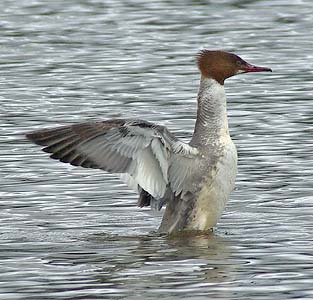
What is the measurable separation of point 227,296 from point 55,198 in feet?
11.7

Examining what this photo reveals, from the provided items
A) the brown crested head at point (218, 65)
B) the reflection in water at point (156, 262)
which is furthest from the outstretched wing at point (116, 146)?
the brown crested head at point (218, 65)

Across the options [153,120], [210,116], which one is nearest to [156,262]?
[210,116]

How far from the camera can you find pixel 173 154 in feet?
36.9

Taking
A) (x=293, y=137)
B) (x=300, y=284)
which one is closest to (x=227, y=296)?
(x=300, y=284)

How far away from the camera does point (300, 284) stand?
948 cm

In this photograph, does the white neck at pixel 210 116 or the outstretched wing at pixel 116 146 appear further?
the white neck at pixel 210 116

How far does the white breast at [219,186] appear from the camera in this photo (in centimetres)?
1142

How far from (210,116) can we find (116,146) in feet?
3.16

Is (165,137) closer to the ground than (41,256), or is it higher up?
higher up

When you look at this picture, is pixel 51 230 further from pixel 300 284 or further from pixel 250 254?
pixel 300 284

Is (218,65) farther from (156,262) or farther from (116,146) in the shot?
(156,262)

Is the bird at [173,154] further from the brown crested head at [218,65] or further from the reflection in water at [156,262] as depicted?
the reflection in water at [156,262]

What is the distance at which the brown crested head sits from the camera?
11906 mm

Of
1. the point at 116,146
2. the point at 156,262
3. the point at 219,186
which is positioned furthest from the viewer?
the point at 219,186
